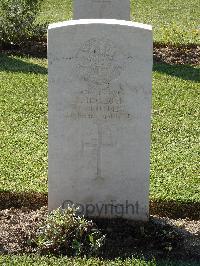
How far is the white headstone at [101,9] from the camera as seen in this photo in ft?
34.1

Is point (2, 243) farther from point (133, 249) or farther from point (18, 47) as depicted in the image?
point (18, 47)

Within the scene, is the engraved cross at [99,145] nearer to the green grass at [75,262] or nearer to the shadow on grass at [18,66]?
the green grass at [75,262]

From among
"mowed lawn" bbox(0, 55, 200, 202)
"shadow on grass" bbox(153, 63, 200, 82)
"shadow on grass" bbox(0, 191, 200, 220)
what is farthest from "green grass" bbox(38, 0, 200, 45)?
"shadow on grass" bbox(0, 191, 200, 220)

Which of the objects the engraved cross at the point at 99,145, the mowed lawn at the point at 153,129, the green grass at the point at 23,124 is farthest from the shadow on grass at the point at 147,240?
the green grass at the point at 23,124

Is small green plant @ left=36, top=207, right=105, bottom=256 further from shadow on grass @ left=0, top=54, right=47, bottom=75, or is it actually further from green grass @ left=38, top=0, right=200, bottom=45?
green grass @ left=38, top=0, right=200, bottom=45

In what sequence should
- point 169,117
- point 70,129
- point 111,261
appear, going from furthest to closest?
point 169,117 < point 70,129 < point 111,261

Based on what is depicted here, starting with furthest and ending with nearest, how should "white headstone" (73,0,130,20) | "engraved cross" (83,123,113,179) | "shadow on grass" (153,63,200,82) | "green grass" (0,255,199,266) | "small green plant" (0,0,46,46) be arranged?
1. "small green plant" (0,0,46,46)
2. "shadow on grass" (153,63,200,82)
3. "white headstone" (73,0,130,20)
4. "engraved cross" (83,123,113,179)
5. "green grass" (0,255,199,266)

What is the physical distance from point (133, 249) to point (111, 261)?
29cm

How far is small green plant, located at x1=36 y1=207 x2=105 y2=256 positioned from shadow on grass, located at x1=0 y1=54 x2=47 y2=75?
5.72 m

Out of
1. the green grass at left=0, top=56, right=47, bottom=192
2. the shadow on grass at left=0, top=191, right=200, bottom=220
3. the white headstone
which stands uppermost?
the white headstone

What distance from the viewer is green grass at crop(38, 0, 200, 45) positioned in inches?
502

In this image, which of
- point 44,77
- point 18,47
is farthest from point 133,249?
point 18,47

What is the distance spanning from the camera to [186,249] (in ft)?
17.0

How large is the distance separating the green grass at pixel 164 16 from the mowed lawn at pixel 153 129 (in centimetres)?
170
